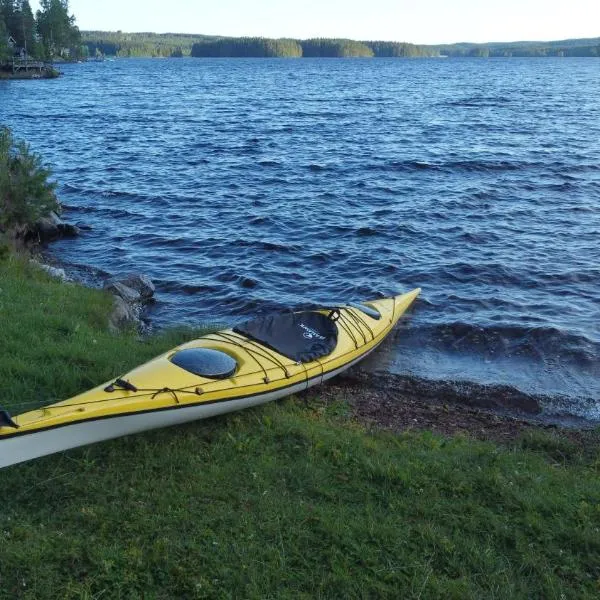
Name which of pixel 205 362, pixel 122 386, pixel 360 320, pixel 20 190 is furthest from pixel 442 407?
pixel 20 190

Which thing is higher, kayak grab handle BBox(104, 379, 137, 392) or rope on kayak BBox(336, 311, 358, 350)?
kayak grab handle BBox(104, 379, 137, 392)

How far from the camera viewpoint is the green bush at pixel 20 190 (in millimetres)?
13664

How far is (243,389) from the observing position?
7.17 meters

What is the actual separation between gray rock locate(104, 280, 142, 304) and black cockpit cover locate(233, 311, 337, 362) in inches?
167

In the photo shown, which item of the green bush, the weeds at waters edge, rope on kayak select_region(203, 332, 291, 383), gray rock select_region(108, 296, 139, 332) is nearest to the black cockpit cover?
rope on kayak select_region(203, 332, 291, 383)

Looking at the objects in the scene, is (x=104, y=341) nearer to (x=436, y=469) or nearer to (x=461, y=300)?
(x=436, y=469)

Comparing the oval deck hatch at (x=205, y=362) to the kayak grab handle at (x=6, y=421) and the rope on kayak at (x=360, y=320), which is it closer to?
the kayak grab handle at (x=6, y=421)

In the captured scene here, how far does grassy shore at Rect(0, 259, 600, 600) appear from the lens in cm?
464

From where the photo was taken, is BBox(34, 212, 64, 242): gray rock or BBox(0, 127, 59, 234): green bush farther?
BBox(34, 212, 64, 242): gray rock

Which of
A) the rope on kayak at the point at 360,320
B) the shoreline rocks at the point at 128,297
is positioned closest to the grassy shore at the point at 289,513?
the rope on kayak at the point at 360,320

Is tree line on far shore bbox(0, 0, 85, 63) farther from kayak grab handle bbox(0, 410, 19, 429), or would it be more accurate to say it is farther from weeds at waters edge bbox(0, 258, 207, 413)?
kayak grab handle bbox(0, 410, 19, 429)

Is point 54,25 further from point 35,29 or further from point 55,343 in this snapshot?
point 55,343

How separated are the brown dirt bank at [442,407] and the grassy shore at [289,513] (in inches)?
26.2

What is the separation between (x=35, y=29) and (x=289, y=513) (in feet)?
318
